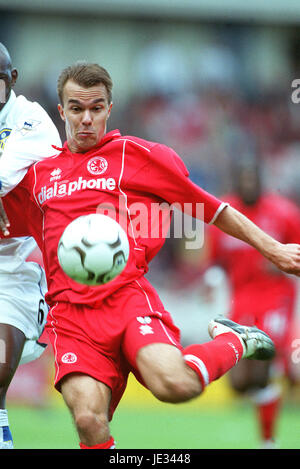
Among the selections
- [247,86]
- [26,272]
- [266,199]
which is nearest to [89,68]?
[26,272]

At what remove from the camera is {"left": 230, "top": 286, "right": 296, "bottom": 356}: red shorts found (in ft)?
26.3

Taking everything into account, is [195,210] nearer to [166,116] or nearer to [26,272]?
[26,272]

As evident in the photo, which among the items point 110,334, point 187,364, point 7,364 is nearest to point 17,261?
point 7,364

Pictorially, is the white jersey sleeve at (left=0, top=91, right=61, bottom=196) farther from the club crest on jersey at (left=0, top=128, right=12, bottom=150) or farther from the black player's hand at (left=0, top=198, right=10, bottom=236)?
the black player's hand at (left=0, top=198, right=10, bottom=236)

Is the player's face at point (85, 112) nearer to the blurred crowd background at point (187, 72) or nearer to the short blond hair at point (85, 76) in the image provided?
the short blond hair at point (85, 76)

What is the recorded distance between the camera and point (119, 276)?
4.40 m

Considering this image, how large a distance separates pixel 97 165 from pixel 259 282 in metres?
4.03

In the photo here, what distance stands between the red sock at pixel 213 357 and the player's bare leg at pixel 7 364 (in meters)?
1.07

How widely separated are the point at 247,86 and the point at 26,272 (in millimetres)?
11038

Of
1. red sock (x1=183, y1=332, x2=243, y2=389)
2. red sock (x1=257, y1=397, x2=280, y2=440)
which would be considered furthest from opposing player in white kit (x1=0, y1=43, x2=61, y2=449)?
red sock (x1=257, y1=397, x2=280, y2=440)

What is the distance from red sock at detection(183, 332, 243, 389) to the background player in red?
11.0 ft

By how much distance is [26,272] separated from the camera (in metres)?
5.08

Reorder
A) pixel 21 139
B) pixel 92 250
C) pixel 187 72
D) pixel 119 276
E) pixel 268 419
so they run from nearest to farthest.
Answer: pixel 92 250 → pixel 119 276 → pixel 21 139 → pixel 268 419 → pixel 187 72

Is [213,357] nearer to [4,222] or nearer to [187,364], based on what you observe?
[187,364]
